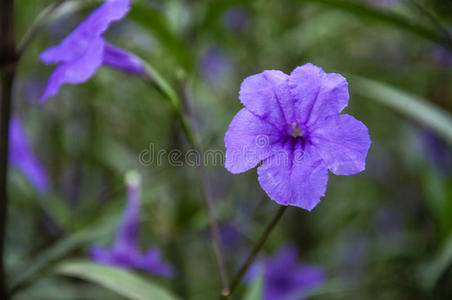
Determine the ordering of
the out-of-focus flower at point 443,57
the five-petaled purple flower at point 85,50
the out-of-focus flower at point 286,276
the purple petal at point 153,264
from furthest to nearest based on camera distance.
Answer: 1. the out-of-focus flower at point 443,57
2. the out-of-focus flower at point 286,276
3. the purple petal at point 153,264
4. the five-petaled purple flower at point 85,50

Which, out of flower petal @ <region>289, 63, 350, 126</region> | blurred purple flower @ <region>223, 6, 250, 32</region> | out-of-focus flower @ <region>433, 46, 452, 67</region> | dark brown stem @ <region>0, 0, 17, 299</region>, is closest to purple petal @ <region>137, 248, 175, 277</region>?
dark brown stem @ <region>0, 0, 17, 299</region>

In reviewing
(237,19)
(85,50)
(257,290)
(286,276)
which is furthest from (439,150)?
(85,50)

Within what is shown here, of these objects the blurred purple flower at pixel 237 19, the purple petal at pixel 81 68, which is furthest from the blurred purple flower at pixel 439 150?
the purple petal at pixel 81 68

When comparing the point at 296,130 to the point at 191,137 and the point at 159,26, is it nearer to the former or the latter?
the point at 191,137

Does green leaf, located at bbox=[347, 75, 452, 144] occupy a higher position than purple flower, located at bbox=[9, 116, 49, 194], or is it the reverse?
green leaf, located at bbox=[347, 75, 452, 144]

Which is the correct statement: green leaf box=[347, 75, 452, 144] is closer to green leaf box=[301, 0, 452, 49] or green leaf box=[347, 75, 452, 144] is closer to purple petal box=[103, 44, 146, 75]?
green leaf box=[301, 0, 452, 49]

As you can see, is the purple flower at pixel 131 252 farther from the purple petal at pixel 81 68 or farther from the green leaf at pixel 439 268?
the green leaf at pixel 439 268

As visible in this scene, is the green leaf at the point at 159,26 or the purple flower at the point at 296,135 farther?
the green leaf at the point at 159,26
